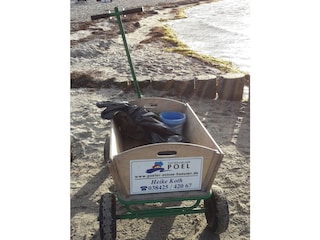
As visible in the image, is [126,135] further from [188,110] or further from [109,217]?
[109,217]

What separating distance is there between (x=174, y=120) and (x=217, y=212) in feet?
3.11

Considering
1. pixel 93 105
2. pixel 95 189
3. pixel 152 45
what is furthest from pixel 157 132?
pixel 152 45

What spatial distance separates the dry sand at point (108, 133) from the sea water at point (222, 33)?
1070 millimetres

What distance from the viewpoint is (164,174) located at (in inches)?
78.7

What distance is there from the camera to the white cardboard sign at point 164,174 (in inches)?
77.2

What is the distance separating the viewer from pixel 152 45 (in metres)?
8.69

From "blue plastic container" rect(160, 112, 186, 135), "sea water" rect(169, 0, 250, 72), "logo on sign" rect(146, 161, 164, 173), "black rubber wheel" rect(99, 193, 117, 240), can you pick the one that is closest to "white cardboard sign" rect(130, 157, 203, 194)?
"logo on sign" rect(146, 161, 164, 173)

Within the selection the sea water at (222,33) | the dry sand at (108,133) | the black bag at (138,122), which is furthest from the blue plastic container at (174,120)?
the sea water at (222,33)

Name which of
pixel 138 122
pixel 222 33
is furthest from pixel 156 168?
pixel 222 33

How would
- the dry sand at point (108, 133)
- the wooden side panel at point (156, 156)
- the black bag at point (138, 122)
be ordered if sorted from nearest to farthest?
the wooden side panel at point (156, 156) → the dry sand at point (108, 133) → the black bag at point (138, 122)

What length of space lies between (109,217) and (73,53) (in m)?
5.90

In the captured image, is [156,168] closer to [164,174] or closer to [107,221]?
[164,174]

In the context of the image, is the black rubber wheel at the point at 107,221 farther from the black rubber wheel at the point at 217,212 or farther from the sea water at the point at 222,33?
the sea water at the point at 222,33

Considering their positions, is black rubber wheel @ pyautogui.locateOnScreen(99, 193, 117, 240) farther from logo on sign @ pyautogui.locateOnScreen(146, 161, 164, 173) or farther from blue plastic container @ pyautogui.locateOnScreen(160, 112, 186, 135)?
blue plastic container @ pyautogui.locateOnScreen(160, 112, 186, 135)
